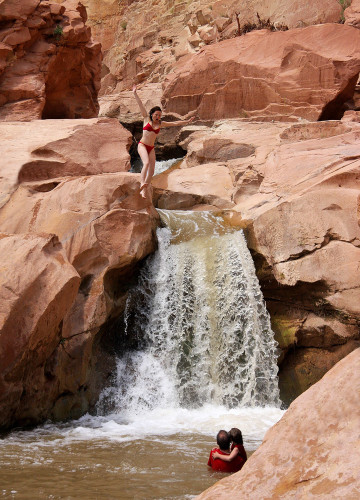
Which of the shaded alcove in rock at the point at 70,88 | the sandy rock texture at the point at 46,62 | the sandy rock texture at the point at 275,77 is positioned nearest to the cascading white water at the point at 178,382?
the sandy rock texture at the point at 46,62

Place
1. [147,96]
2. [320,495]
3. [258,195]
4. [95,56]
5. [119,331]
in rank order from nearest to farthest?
[320,495], [119,331], [258,195], [95,56], [147,96]

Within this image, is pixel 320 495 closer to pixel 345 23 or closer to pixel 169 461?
pixel 169 461

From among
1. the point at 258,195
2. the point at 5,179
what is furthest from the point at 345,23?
the point at 5,179

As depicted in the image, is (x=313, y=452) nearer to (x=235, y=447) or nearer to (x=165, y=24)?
(x=235, y=447)

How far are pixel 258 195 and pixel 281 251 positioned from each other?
2251mm

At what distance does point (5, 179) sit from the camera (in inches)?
432

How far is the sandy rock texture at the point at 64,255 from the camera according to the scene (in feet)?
25.4

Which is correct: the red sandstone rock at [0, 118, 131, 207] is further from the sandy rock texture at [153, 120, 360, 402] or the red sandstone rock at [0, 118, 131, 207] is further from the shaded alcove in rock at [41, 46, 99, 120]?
the shaded alcove in rock at [41, 46, 99, 120]

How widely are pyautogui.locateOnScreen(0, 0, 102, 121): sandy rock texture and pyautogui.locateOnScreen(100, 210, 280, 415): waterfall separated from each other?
6.99 metres

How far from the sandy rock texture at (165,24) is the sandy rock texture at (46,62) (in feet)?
24.2

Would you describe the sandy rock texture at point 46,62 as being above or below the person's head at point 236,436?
above

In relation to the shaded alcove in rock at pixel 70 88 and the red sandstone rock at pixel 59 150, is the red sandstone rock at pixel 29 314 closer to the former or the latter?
the red sandstone rock at pixel 59 150

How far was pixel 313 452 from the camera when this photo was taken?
113 inches

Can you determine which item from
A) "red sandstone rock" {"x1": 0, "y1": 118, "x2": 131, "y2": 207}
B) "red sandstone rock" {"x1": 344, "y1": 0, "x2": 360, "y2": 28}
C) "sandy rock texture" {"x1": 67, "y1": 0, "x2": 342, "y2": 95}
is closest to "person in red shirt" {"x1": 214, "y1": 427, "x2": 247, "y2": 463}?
"red sandstone rock" {"x1": 0, "y1": 118, "x2": 131, "y2": 207}
